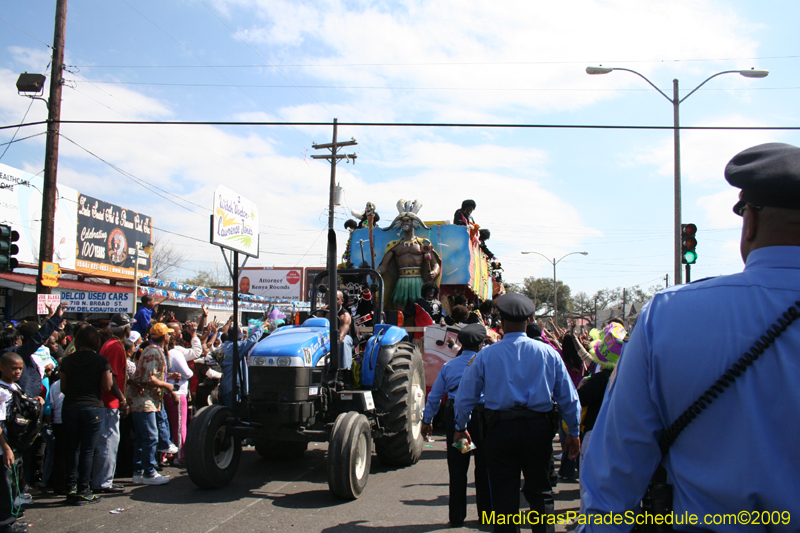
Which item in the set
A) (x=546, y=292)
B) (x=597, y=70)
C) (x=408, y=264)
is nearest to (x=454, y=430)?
(x=408, y=264)

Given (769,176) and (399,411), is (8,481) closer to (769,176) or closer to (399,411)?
(399,411)

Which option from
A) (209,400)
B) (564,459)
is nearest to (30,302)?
(209,400)

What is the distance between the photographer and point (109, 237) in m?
25.7

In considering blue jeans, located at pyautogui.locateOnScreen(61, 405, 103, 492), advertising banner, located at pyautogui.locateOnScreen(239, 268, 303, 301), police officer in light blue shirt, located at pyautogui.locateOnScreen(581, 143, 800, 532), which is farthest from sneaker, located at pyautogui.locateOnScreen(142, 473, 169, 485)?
advertising banner, located at pyautogui.locateOnScreen(239, 268, 303, 301)

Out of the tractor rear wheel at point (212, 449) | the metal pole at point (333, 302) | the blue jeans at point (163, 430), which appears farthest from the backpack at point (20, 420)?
the metal pole at point (333, 302)

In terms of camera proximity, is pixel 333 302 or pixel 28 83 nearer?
pixel 333 302

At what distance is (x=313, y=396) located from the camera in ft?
21.0

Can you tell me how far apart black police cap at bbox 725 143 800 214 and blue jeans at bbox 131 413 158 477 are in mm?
6780

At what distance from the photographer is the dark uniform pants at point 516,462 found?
3.85 m

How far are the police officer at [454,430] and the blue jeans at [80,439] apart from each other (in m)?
3.40

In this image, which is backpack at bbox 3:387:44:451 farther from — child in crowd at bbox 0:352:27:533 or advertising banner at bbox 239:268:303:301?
advertising banner at bbox 239:268:303:301

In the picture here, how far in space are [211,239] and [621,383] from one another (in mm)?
6017

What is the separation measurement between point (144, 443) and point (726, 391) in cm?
672

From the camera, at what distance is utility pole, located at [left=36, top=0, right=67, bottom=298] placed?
12.0 m
